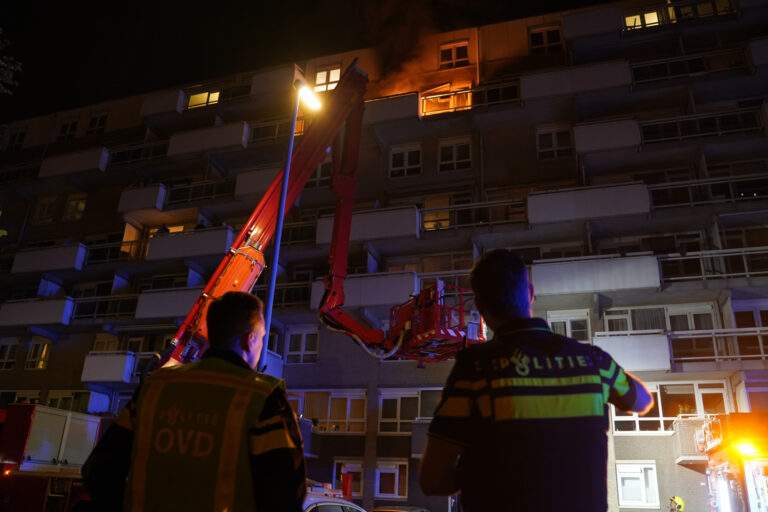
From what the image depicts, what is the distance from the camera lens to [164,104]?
3466 centimetres

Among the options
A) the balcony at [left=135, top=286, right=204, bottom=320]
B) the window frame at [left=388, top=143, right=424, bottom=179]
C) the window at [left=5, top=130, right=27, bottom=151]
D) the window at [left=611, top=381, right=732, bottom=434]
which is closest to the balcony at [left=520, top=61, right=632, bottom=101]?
the window frame at [left=388, top=143, right=424, bottom=179]

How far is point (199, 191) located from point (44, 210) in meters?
12.2

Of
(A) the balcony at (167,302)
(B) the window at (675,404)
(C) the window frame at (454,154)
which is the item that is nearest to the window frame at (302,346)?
(A) the balcony at (167,302)

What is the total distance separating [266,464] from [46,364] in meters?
34.2

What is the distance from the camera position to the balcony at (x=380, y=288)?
81.9 feet

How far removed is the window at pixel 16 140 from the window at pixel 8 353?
1518 cm

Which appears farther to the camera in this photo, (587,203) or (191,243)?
(191,243)

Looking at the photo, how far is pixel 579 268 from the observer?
2314 cm

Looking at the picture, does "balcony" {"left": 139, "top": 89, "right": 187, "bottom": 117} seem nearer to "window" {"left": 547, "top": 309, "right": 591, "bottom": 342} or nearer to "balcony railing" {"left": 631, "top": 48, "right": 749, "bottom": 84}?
"window" {"left": 547, "top": 309, "right": 591, "bottom": 342}

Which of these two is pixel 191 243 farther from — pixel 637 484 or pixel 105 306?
pixel 637 484

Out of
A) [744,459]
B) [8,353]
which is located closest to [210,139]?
[8,353]

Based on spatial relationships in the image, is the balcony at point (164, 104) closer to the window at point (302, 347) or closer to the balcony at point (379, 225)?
the balcony at point (379, 225)

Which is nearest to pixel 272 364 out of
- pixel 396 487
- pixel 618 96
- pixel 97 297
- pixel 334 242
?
pixel 396 487

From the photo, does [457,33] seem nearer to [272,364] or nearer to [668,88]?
[668,88]
